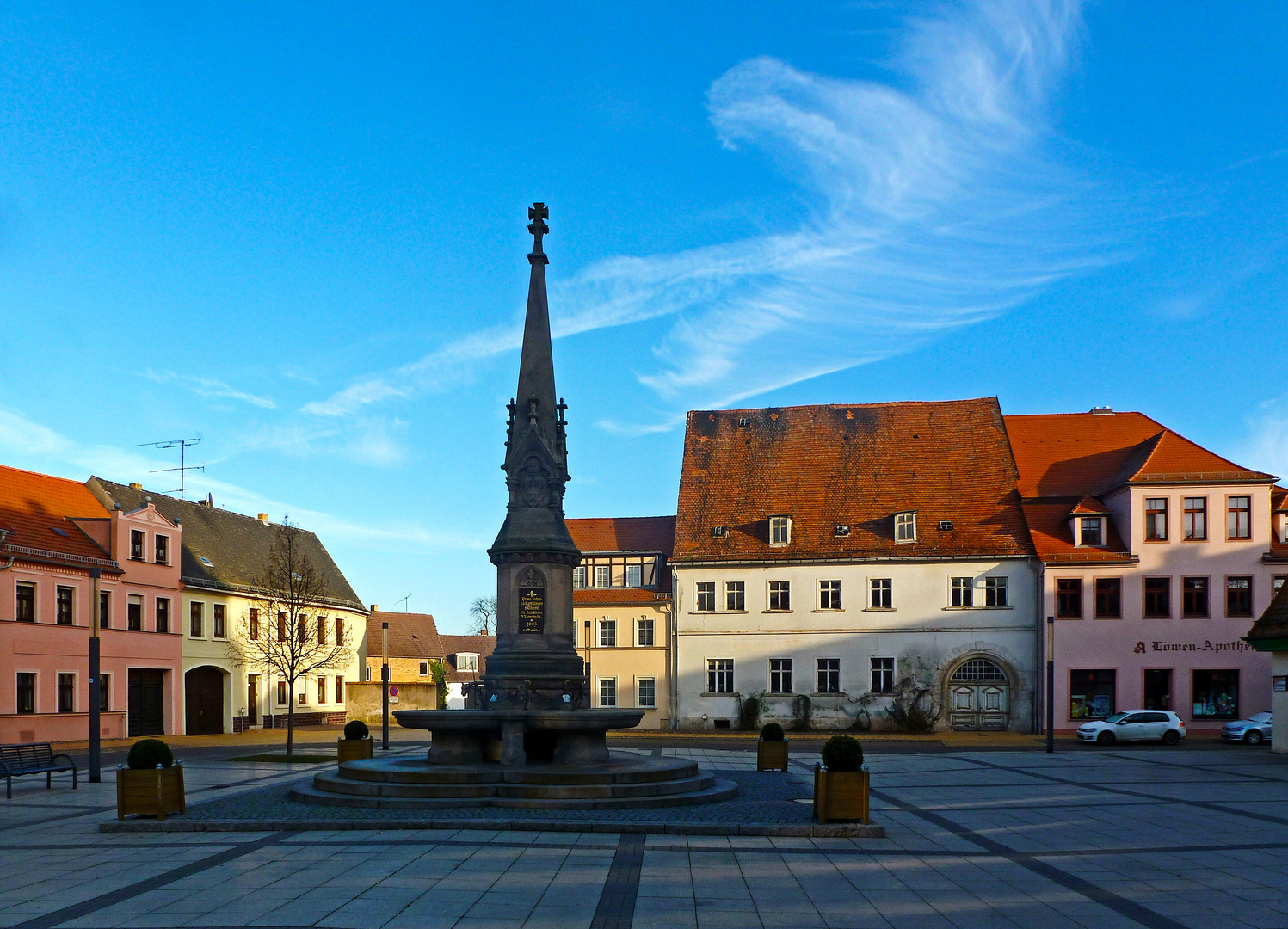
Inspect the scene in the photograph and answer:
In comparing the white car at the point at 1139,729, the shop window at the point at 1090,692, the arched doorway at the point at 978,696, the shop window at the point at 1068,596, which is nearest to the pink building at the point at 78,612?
the arched doorway at the point at 978,696

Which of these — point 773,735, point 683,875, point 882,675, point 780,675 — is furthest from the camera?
point 780,675

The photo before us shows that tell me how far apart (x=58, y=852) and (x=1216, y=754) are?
31.2 metres

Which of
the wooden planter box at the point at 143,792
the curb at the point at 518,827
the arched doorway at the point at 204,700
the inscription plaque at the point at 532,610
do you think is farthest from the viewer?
the arched doorway at the point at 204,700

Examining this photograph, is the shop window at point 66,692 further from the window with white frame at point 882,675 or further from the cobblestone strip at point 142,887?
the window with white frame at point 882,675

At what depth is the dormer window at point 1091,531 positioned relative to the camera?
45.5 meters

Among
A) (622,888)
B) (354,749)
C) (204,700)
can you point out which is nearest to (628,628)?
(204,700)

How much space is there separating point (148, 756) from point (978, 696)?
120 ft

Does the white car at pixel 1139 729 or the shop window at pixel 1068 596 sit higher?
the shop window at pixel 1068 596

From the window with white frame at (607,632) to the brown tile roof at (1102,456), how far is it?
19.0 meters

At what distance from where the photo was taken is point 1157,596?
146 feet

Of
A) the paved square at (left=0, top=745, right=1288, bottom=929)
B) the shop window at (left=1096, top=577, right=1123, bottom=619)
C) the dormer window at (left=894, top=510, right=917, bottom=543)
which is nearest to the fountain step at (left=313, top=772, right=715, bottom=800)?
the paved square at (left=0, top=745, right=1288, bottom=929)

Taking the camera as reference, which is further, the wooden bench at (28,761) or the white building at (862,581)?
the white building at (862,581)

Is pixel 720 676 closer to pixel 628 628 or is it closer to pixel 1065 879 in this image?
pixel 628 628

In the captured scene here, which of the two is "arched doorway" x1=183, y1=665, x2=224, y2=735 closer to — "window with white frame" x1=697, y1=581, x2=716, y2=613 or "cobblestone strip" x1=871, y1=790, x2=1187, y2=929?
"window with white frame" x1=697, y1=581, x2=716, y2=613
